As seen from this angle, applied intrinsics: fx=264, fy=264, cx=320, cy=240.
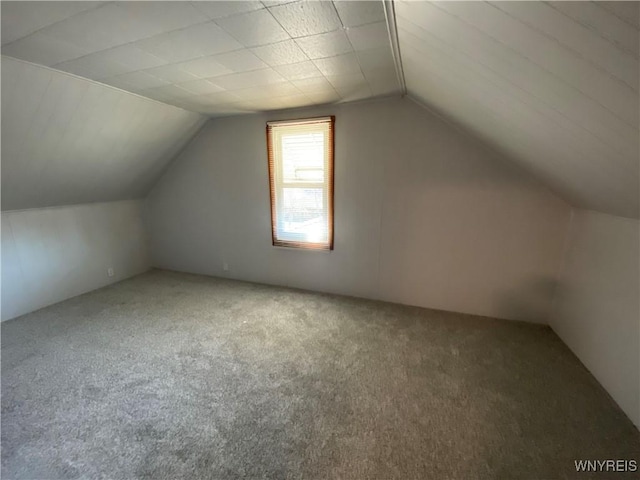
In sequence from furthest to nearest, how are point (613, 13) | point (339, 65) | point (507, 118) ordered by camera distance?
point (339, 65), point (507, 118), point (613, 13)

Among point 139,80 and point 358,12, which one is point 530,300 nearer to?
point 358,12

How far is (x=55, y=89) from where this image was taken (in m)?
2.07

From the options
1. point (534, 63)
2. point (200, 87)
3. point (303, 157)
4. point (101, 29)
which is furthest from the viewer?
point (303, 157)

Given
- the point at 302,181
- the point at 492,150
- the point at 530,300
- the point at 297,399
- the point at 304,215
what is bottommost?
the point at 297,399

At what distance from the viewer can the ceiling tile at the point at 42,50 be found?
1.59m

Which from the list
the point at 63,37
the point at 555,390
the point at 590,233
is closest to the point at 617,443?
the point at 555,390

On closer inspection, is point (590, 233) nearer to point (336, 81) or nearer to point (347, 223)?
point (347, 223)

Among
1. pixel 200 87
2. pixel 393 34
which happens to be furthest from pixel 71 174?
pixel 393 34

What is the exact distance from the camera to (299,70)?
6.72ft

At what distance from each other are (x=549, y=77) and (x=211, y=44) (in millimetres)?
1809

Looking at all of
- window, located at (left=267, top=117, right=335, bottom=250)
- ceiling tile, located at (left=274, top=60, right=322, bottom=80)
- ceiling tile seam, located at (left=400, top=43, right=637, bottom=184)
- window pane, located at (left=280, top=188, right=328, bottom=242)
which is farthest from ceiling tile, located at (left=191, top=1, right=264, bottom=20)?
window pane, located at (left=280, top=188, right=328, bottom=242)

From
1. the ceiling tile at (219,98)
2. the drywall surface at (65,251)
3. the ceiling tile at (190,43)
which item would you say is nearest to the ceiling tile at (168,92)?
the ceiling tile at (219,98)

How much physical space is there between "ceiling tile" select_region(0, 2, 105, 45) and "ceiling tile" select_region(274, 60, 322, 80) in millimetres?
1093

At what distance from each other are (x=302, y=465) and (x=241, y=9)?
2312 mm
